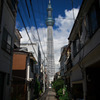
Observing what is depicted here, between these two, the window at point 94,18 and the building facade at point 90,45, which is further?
the building facade at point 90,45

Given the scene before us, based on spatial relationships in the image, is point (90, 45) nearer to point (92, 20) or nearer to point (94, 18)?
point (92, 20)

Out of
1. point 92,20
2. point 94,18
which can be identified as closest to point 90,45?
point 92,20

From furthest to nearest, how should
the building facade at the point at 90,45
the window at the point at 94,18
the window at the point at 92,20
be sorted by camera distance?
the window at the point at 92,20 → the building facade at the point at 90,45 → the window at the point at 94,18

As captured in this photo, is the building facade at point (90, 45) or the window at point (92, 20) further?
the window at point (92, 20)

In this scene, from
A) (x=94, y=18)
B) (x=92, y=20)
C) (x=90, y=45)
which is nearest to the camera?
(x=94, y=18)

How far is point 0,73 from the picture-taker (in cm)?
959

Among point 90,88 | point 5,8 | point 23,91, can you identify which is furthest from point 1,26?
point 23,91

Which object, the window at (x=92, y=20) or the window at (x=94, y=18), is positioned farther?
the window at (x=92, y=20)

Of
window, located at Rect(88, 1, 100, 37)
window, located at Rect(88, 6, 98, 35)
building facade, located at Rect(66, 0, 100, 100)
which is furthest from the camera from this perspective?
window, located at Rect(88, 6, 98, 35)

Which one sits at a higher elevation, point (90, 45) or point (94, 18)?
point (94, 18)

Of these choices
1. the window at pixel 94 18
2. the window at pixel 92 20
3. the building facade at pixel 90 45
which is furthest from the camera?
the window at pixel 92 20

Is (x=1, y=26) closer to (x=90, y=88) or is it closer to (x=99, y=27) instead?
(x=99, y=27)

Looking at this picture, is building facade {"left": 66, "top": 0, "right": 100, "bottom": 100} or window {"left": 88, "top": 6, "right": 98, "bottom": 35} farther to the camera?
window {"left": 88, "top": 6, "right": 98, "bottom": 35}

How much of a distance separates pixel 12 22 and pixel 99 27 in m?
7.95
